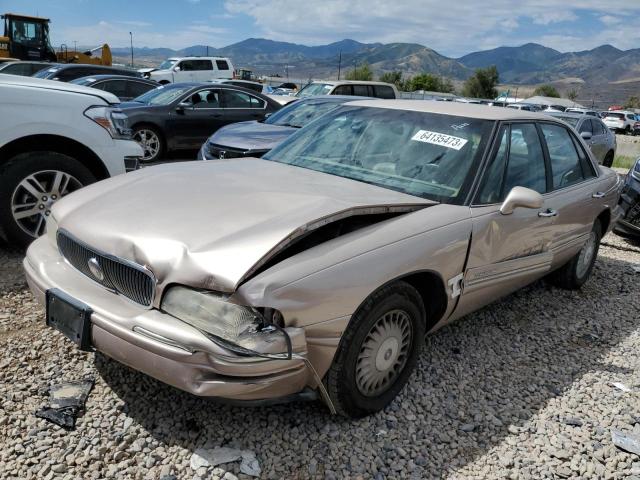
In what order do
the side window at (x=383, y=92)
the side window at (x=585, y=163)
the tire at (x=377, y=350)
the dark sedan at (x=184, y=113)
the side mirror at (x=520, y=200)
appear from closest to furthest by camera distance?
the tire at (x=377, y=350) → the side mirror at (x=520, y=200) → the side window at (x=585, y=163) → the dark sedan at (x=184, y=113) → the side window at (x=383, y=92)

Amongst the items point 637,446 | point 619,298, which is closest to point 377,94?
point 619,298

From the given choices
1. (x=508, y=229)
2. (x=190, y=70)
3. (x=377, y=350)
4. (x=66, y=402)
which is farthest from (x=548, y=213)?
(x=190, y=70)

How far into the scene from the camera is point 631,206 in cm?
682

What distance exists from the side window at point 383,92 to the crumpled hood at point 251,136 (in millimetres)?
7250

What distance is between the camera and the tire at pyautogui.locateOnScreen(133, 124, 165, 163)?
9.76 meters

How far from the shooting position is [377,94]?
48.1 ft

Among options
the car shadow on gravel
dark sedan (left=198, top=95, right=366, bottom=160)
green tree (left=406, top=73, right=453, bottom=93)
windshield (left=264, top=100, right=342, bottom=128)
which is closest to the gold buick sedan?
the car shadow on gravel

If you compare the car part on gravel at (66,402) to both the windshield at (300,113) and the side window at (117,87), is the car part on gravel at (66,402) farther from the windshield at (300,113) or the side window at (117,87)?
the side window at (117,87)

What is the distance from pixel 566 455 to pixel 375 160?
198 cm

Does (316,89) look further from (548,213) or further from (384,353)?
(384,353)

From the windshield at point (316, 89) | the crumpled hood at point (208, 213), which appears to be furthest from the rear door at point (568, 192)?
the windshield at point (316, 89)

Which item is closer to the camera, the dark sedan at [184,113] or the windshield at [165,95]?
the dark sedan at [184,113]

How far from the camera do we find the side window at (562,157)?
13.1 feet

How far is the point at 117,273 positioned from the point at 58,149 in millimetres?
2801
